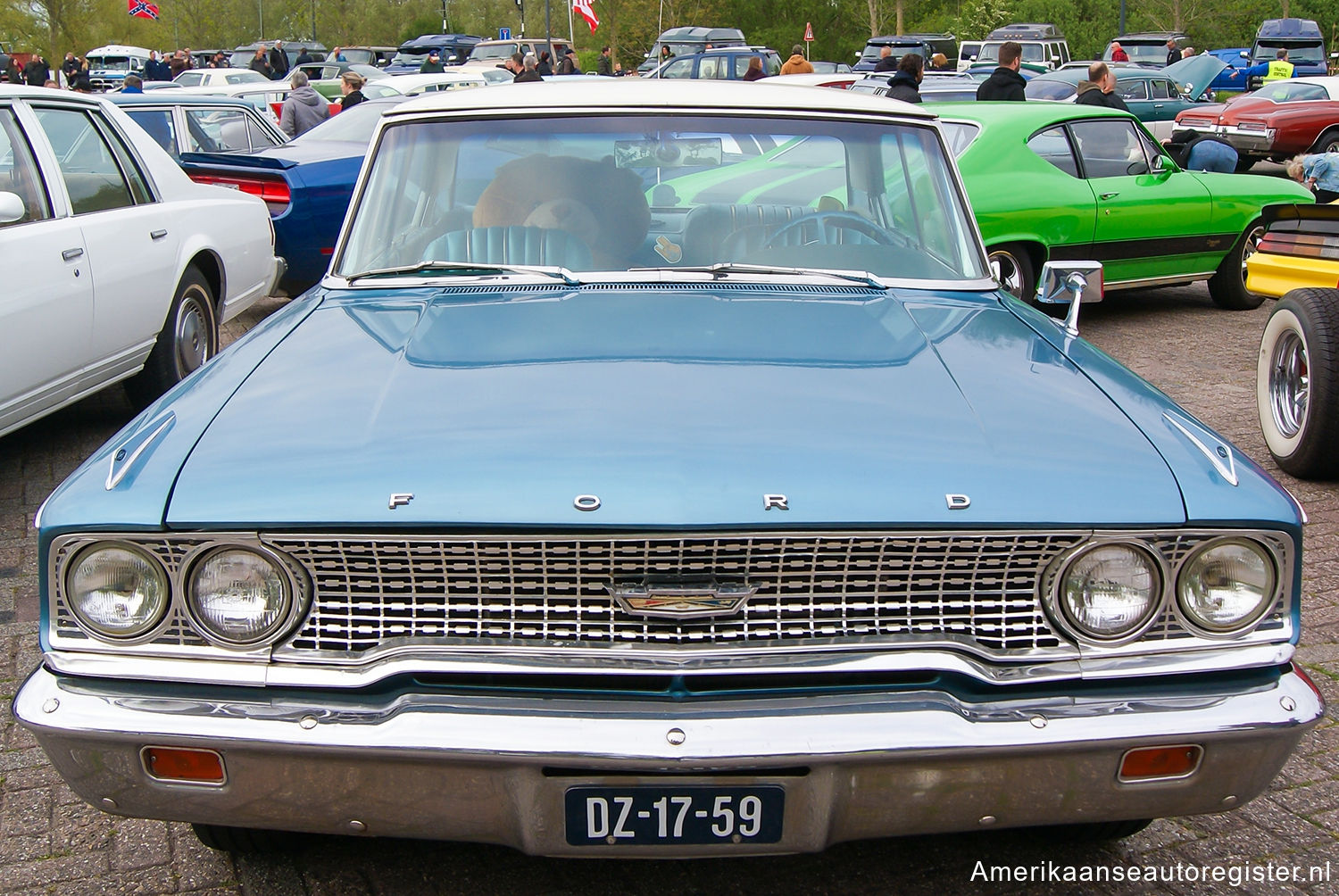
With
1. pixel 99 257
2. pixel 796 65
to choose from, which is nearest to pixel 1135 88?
pixel 796 65

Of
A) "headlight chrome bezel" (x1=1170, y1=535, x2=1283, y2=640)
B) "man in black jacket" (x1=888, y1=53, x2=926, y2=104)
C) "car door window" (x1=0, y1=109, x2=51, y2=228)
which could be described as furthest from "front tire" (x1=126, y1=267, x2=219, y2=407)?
"man in black jacket" (x1=888, y1=53, x2=926, y2=104)

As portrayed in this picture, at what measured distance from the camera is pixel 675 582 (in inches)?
81.1

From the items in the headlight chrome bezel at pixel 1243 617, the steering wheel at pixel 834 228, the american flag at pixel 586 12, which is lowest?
the headlight chrome bezel at pixel 1243 617

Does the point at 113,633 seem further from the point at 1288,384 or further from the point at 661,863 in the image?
the point at 1288,384

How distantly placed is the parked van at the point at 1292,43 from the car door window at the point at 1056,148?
95.1 feet

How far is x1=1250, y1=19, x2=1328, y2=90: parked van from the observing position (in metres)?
33.7

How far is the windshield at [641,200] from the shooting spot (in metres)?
3.30

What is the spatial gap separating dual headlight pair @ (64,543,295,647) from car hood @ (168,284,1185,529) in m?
0.11

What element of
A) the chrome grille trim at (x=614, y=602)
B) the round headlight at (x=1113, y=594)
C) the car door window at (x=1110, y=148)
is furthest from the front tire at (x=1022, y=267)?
the chrome grille trim at (x=614, y=602)

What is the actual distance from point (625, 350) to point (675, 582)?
705mm

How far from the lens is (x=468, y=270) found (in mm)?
3197

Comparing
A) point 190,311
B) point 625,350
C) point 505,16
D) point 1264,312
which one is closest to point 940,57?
point 1264,312

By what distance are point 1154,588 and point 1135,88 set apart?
856 inches

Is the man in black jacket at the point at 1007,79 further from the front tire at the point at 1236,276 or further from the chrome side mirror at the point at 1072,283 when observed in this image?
the chrome side mirror at the point at 1072,283
